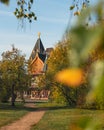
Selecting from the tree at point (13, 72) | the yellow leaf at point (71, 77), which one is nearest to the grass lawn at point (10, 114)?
the tree at point (13, 72)

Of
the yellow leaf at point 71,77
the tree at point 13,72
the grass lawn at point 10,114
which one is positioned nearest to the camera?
the yellow leaf at point 71,77

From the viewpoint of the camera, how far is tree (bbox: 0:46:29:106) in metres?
49.2

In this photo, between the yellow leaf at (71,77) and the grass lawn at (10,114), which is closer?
the yellow leaf at (71,77)

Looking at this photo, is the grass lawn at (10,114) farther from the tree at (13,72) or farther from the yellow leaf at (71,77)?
the yellow leaf at (71,77)

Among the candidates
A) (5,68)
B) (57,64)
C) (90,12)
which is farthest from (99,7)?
(5,68)

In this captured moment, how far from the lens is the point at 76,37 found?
0.72 metres

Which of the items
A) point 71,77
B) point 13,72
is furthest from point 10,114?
point 71,77

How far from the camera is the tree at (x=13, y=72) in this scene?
49219 mm

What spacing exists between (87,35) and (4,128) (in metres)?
21.6

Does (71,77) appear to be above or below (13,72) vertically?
below

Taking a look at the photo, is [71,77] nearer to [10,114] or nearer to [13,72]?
[10,114]

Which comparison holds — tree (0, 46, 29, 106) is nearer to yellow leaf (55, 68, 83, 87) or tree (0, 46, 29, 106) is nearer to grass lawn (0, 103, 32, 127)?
grass lawn (0, 103, 32, 127)

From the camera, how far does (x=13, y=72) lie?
49938mm

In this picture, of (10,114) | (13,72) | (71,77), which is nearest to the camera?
(71,77)
